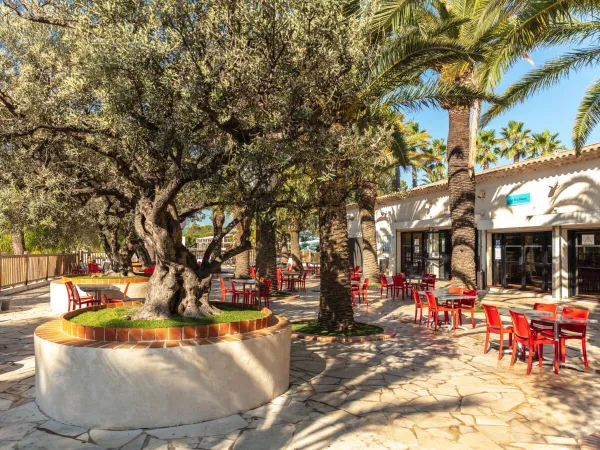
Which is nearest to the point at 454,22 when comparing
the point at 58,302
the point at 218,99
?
the point at 218,99

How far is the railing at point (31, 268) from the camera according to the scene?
54.8 ft

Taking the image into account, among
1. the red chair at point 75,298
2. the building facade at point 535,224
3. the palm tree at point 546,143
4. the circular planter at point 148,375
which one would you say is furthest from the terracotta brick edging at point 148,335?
the palm tree at point 546,143

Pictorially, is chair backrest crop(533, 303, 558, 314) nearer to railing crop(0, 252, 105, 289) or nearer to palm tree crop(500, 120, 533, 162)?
railing crop(0, 252, 105, 289)

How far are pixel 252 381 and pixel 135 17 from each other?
14.1 ft

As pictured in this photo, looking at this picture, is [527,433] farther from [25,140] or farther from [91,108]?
[25,140]

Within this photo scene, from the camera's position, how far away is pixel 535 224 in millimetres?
15523

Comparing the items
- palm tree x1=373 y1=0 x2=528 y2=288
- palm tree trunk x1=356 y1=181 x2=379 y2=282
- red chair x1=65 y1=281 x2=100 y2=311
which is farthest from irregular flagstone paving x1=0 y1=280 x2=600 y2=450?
palm tree trunk x1=356 y1=181 x2=379 y2=282

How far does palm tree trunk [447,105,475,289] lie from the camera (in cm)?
1330

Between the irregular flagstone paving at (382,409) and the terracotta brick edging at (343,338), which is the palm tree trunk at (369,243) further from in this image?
the irregular flagstone paving at (382,409)

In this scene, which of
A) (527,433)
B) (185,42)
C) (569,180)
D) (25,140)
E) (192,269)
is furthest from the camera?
(569,180)

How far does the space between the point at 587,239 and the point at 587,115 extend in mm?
5861

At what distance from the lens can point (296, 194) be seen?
6.56 meters

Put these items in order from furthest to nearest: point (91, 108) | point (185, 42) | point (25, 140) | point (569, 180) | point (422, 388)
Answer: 1. point (569, 180)
2. point (25, 140)
3. point (91, 108)
4. point (422, 388)
5. point (185, 42)

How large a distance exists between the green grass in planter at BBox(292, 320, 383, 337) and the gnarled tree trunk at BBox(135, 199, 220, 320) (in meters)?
3.24
